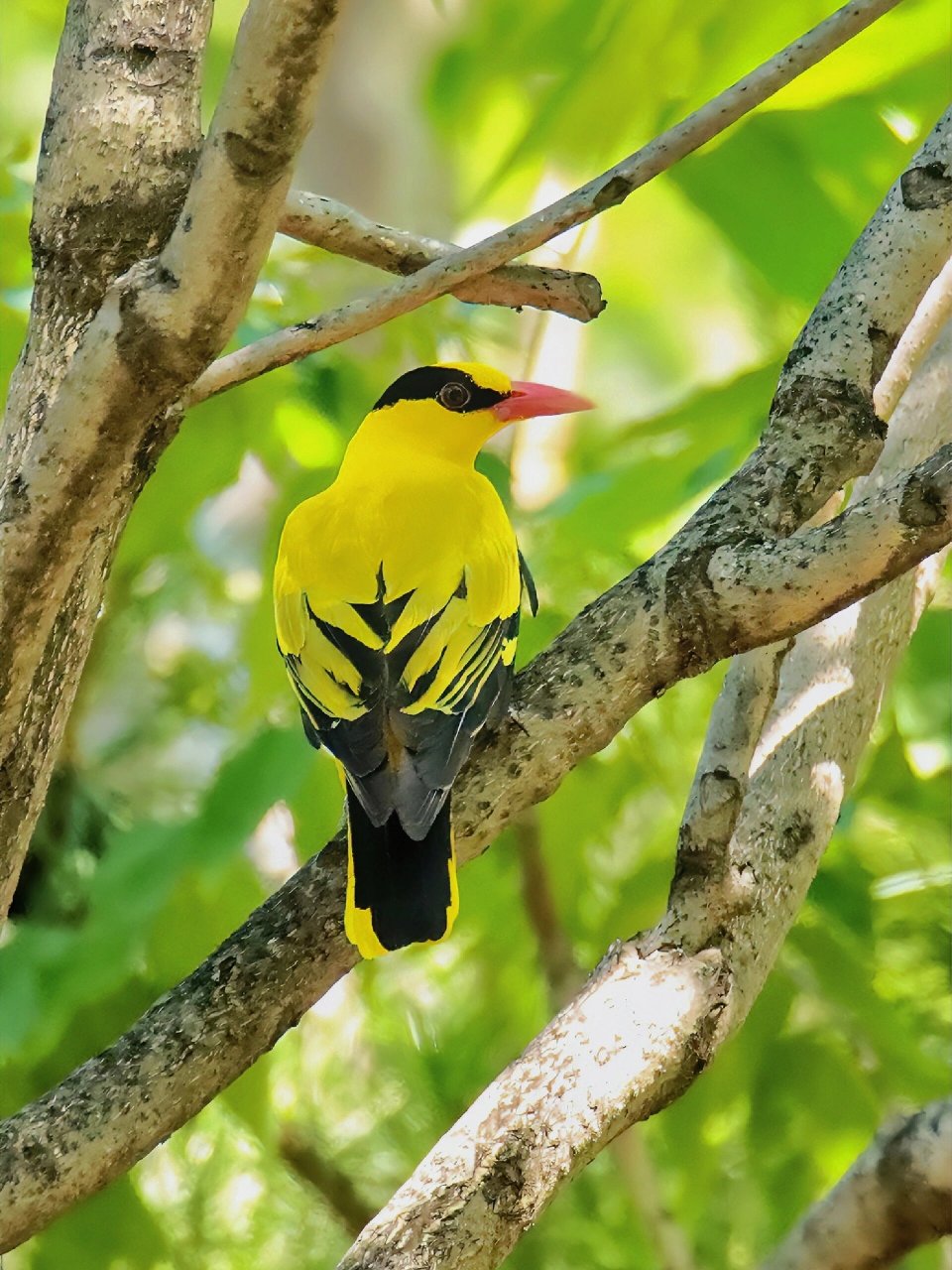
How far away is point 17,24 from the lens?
4.19 m

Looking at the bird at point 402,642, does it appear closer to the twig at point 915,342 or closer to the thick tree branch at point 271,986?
the thick tree branch at point 271,986

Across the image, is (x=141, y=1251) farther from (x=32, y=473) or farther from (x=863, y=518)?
(x=863, y=518)

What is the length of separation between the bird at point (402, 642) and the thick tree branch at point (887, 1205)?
0.48 metres

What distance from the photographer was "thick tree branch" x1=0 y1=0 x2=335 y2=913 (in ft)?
3.56

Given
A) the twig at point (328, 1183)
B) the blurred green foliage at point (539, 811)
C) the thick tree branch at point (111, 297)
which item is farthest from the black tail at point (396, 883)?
the twig at point (328, 1183)

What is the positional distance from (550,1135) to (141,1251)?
3.28 feet

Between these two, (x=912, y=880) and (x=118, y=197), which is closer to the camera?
(x=118, y=197)

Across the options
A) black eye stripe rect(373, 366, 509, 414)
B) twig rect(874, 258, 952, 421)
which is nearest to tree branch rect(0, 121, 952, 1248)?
twig rect(874, 258, 952, 421)

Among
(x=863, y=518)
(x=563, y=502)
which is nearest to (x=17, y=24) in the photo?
(x=563, y=502)

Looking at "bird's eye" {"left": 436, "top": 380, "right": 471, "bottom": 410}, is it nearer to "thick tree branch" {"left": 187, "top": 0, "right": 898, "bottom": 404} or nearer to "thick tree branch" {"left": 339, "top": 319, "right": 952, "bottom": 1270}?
"thick tree branch" {"left": 339, "top": 319, "right": 952, "bottom": 1270}

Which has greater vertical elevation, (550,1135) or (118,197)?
(118,197)

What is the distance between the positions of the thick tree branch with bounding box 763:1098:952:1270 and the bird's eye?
1836mm

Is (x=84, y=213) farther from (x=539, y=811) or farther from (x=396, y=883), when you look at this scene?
(x=539, y=811)

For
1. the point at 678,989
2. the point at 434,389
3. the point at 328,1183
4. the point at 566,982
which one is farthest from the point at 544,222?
the point at 328,1183
